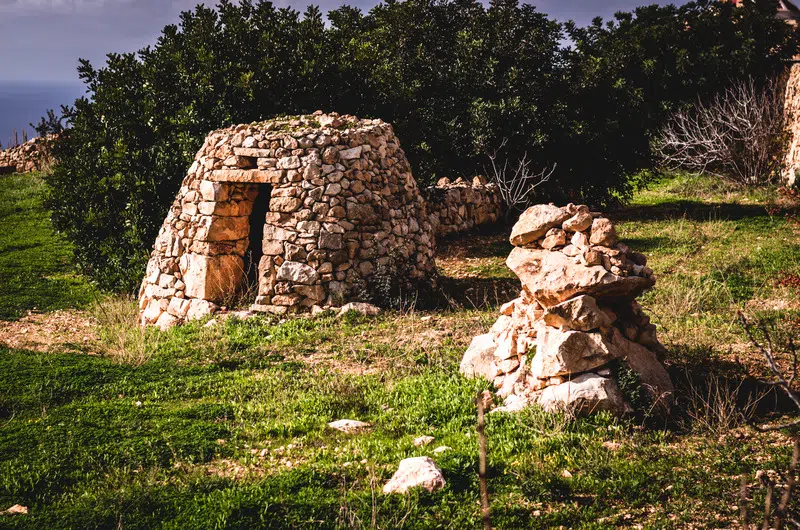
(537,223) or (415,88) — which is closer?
(537,223)

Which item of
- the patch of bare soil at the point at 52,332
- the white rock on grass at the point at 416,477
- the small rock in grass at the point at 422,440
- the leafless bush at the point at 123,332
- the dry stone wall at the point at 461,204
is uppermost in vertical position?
the dry stone wall at the point at 461,204

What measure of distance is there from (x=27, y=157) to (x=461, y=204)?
61.1 feet

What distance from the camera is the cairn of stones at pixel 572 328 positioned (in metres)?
5.02

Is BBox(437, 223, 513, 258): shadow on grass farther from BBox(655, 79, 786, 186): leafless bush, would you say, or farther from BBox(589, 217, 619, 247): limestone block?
BBox(589, 217, 619, 247): limestone block

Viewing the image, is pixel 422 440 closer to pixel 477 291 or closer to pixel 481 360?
pixel 481 360

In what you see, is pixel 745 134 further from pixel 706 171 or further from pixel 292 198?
pixel 292 198

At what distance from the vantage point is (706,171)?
17.3 m

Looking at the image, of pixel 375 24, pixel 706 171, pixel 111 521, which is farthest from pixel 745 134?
pixel 111 521

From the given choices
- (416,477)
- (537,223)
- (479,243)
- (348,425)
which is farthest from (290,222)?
(479,243)

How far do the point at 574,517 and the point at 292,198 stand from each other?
592 centimetres

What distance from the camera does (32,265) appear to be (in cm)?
1262

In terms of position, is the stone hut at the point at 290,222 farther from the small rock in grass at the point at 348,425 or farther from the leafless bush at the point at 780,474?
the leafless bush at the point at 780,474

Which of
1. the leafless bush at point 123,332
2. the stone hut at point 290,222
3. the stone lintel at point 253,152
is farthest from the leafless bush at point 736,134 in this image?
the leafless bush at point 123,332

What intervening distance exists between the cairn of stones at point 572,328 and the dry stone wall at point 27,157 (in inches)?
882
